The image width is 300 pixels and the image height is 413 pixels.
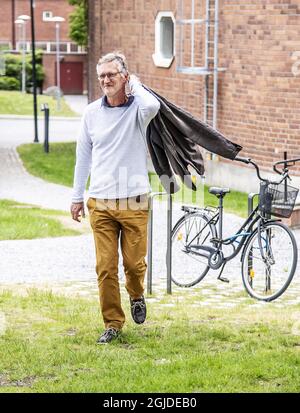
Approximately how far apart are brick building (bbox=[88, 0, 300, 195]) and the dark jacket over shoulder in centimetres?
1103

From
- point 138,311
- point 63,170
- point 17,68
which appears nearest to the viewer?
point 138,311

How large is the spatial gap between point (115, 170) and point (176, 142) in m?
0.69

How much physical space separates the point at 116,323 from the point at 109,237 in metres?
0.55

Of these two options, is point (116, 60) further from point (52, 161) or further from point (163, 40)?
point (52, 161)

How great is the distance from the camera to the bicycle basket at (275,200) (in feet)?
29.9

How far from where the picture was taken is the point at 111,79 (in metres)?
7.21

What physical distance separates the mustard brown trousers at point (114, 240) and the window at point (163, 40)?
1636cm

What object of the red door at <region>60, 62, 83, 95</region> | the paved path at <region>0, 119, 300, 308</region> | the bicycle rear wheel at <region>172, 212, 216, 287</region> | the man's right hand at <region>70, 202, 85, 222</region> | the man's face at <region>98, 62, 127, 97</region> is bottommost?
the red door at <region>60, 62, 83, 95</region>

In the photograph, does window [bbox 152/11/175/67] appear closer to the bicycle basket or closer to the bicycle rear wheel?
the bicycle rear wheel

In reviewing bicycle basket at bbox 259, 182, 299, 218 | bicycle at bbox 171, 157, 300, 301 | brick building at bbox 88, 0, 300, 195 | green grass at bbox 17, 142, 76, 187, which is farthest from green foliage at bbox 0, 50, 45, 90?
bicycle basket at bbox 259, 182, 299, 218

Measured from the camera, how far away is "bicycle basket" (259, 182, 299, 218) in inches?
359

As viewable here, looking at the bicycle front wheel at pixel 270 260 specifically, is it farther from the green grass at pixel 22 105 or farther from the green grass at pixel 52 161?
the green grass at pixel 22 105

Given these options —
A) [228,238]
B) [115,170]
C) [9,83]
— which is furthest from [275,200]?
[9,83]

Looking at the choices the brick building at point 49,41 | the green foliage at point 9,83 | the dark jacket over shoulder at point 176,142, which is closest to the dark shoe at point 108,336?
the dark jacket over shoulder at point 176,142
